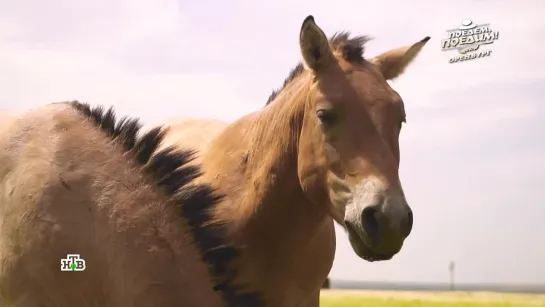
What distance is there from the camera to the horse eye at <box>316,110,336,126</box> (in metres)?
2.63

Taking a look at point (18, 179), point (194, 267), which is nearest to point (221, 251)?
point (194, 267)

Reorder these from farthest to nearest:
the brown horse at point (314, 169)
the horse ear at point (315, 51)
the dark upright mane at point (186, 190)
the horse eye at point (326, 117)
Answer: the horse ear at point (315, 51) < the horse eye at point (326, 117) < the brown horse at point (314, 169) < the dark upright mane at point (186, 190)

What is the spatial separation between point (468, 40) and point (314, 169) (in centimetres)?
236

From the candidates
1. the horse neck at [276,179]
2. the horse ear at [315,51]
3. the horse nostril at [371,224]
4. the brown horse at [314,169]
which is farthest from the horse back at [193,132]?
the horse nostril at [371,224]

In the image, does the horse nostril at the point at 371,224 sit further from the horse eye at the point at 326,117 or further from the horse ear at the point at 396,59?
the horse ear at the point at 396,59

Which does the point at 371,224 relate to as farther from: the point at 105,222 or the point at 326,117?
the point at 105,222

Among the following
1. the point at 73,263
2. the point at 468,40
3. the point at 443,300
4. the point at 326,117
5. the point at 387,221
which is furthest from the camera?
the point at 443,300

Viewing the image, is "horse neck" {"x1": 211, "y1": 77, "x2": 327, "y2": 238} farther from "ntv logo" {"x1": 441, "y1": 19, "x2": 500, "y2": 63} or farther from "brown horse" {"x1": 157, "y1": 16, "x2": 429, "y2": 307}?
"ntv logo" {"x1": 441, "y1": 19, "x2": 500, "y2": 63}

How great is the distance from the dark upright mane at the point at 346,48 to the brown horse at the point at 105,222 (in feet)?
2.99

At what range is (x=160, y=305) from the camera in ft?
6.94

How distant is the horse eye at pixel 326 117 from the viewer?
2.63 m

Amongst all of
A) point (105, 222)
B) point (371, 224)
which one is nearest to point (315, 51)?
point (371, 224)

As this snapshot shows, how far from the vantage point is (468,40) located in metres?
4.57

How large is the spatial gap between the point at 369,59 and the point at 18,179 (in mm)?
1640
